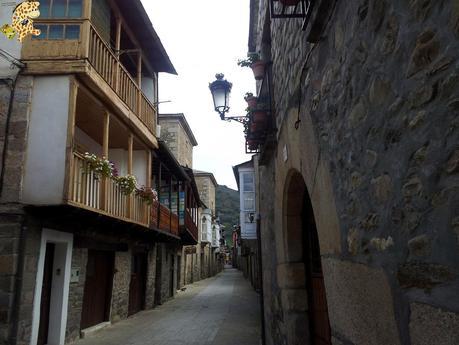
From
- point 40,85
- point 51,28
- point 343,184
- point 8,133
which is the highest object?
point 51,28

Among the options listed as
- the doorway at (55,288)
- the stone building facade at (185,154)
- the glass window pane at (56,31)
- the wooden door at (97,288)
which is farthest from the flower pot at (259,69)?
the stone building facade at (185,154)

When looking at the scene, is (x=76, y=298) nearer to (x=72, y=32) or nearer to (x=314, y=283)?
(x=72, y=32)

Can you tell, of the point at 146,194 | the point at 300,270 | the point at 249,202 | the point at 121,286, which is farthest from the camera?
the point at 249,202

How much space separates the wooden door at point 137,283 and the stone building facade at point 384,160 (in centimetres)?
1021

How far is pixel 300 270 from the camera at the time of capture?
13.6 ft

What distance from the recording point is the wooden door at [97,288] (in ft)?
29.5

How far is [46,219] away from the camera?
6.91 meters

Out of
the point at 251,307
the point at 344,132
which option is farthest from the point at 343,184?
the point at 251,307

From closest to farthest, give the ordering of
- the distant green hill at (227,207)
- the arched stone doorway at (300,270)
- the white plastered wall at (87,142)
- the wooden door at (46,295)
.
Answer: the arched stone doorway at (300,270) < the wooden door at (46,295) < the white plastered wall at (87,142) < the distant green hill at (227,207)

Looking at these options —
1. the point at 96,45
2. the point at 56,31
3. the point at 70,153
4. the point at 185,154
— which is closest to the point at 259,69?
the point at 70,153

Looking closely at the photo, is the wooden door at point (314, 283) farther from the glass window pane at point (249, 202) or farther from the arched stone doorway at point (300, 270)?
the glass window pane at point (249, 202)

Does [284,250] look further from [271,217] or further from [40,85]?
[40,85]

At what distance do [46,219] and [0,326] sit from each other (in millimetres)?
1770

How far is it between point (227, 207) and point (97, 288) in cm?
7434
